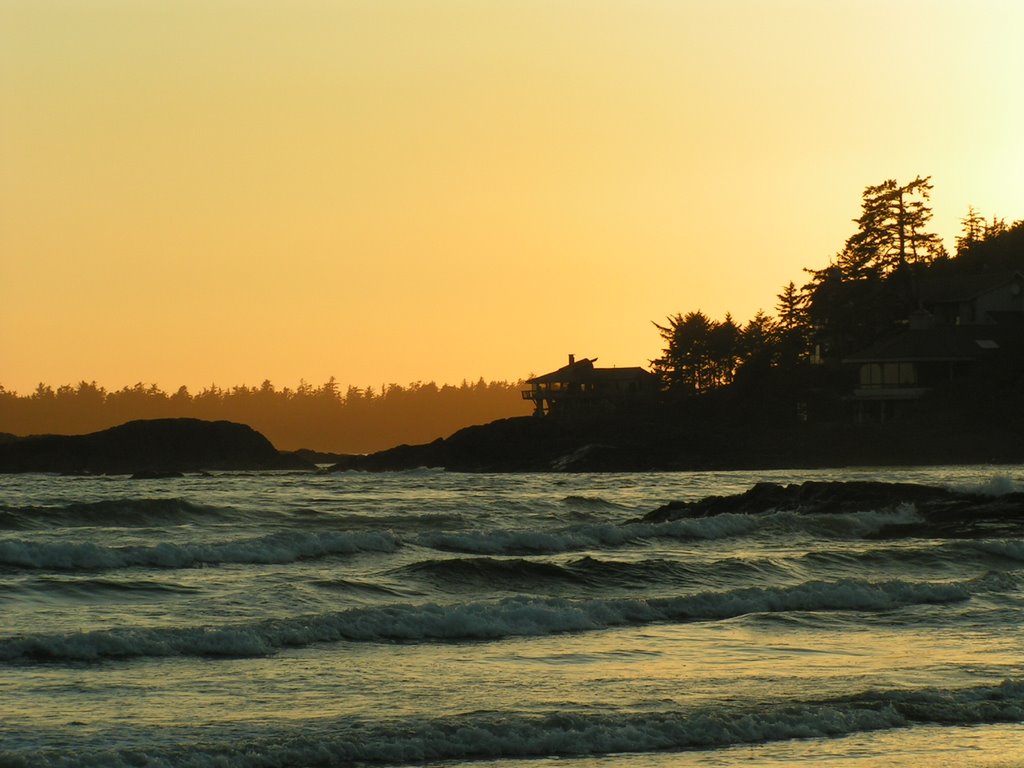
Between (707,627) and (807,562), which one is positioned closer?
(707,627)

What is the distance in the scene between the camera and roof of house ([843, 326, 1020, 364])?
82.2 metres

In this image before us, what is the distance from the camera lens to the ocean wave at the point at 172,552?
27.0 metres

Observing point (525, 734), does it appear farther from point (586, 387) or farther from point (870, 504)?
point (586, 387)

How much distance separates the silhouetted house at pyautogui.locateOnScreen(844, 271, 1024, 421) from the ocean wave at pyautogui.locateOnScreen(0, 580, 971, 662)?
203ft

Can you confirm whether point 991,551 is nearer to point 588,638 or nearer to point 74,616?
point 588,638

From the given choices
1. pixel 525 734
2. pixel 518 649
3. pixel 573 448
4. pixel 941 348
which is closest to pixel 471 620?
pixel 518 649

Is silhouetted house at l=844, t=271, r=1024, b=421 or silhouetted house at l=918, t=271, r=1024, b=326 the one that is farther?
silhouetted house at l=918, t=271, r=1024, b=326

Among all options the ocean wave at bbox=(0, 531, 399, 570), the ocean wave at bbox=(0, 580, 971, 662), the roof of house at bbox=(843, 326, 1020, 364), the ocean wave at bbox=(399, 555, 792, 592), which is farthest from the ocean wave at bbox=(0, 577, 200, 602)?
the roof of house at bbox=(843, 326, 1020, 364)

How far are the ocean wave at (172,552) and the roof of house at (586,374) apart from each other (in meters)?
76.9

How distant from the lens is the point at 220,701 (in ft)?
47.3

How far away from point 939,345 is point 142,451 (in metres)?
53.6

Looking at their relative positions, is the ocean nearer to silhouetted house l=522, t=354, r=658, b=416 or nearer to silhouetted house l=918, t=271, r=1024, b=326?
silhouetted house l=918, t=271, r=1024, b=326

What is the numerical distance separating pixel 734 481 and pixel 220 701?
49.7 metres

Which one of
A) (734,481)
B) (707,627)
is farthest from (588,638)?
(734,481)
